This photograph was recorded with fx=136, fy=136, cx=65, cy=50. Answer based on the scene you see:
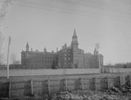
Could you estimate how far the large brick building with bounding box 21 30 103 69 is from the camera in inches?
2264

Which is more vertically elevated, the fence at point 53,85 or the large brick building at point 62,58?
the large brick building at point 62,58

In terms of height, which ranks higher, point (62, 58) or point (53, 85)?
point (62, 58)

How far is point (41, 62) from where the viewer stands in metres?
60.8

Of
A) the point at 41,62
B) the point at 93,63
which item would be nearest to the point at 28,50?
the point at 41,62

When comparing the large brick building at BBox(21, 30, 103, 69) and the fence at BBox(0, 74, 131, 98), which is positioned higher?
the large brick building at BBox(21, 30, 103, 69)

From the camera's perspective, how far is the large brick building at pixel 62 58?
5750 centimetres

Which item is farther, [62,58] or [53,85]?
[62,58]

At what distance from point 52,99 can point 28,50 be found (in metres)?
52.7

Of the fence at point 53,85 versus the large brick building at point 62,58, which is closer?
the fence at point 53,85

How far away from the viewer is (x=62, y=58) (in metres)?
57.2

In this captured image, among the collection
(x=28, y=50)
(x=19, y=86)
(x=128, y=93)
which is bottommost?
(x=128, y=93)

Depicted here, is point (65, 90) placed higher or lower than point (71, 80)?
lower

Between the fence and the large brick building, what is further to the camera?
the large brick building

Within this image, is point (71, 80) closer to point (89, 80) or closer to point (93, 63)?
point (89, 80)
